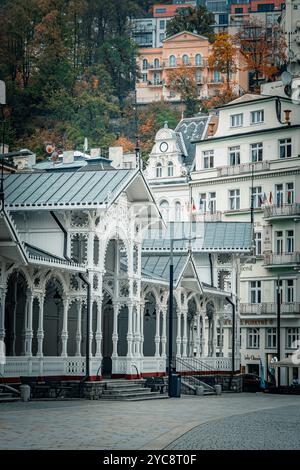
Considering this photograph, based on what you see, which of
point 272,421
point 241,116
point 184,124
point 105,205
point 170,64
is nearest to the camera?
point 272,421

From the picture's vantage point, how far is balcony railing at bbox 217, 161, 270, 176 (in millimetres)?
78569

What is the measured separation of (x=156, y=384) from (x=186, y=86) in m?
81.9

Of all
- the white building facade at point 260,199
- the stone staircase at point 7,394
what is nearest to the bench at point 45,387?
the stone staircase at point 7,394

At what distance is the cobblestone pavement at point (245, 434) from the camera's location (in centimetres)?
2232

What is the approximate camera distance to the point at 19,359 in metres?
39.3

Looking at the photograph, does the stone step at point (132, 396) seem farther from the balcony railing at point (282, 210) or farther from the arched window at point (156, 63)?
the arched window at point (156, 63)

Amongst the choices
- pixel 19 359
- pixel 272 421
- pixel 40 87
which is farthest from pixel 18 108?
pixel 272 421

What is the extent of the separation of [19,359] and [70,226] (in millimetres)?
5707

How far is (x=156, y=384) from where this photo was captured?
153ft

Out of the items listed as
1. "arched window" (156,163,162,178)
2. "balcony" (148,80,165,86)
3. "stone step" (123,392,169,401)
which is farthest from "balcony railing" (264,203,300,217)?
"balcony" (148,80,165,86)

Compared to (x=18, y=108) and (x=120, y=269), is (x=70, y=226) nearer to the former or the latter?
(x=120, y=269)

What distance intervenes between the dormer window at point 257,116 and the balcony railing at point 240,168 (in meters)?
2.89

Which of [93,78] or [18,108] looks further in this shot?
[93,78]

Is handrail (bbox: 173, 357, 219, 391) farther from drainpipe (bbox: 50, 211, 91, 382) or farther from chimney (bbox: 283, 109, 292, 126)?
chimney (bbox: 283, 109, 292, 126)
